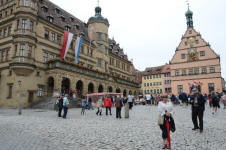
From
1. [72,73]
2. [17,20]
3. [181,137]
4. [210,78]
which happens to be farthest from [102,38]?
[181,137]

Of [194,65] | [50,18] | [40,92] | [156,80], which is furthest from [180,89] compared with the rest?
[50,18]

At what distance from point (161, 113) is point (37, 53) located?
98.8ft

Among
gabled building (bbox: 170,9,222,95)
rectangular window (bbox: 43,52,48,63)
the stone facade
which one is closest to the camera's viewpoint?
the stone facade

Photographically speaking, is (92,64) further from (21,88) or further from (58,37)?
(21,88)

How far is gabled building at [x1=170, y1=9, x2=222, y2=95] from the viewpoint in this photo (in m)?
47.8

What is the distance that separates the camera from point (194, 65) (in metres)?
50.0

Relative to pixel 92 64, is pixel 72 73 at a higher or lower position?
lower

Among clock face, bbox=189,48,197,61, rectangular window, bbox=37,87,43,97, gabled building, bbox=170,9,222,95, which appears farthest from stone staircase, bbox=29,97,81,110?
clock face, bbox=189,48,197,61

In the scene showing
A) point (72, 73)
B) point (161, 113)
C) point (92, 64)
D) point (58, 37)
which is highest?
point (58, 37)

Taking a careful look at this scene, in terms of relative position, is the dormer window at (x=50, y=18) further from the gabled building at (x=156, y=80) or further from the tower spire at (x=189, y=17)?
the gabled building at (x=156, y=80)

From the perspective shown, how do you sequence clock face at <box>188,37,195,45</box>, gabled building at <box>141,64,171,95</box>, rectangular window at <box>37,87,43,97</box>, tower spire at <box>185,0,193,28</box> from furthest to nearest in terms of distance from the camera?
gabled building at <box>141,64,171,95</box> → tower spire at <box>185,0,193,28</box> → clock face at <box>188,37,195,45</box> → rectangular window at <box>37,87,43,97</box>

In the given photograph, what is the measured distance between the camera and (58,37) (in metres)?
37.4

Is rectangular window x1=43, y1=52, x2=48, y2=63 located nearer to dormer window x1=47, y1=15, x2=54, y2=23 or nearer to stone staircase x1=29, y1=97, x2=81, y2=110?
dormer window x1=47, y1=15, x2=54, y2=23

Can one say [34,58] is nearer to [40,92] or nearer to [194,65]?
[40,92]
